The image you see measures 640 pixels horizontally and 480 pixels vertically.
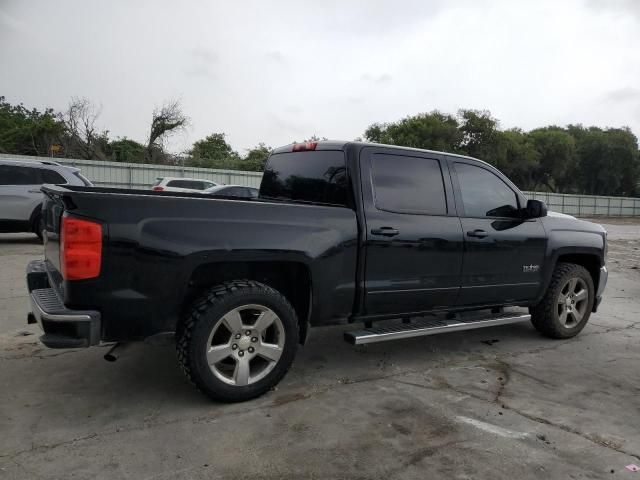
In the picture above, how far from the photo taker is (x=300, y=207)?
3703mm

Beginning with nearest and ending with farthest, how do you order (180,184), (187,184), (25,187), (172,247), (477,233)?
1. (172,247)
2. (477,233)
3. (25,187)
4. (180,184)
5. (187,184)

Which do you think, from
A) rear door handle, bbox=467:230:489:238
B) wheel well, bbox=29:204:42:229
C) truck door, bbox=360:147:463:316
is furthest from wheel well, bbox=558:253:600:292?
wheel well, bbox=29:204:42:229

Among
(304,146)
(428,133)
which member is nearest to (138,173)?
(304,146)

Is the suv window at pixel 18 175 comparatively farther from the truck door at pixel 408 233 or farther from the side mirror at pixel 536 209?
the side mirror at pixel 536 209

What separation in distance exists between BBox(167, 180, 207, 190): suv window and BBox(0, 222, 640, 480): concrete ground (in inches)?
521

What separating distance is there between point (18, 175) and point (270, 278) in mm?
9257

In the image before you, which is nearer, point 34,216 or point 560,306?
point 560,306

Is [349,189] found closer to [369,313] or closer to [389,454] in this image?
[369,313]

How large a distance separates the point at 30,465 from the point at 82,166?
2140 centimetres

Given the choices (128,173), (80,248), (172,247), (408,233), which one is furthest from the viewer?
(128,173)

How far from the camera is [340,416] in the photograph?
3.47m

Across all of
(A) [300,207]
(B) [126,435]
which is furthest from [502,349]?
(B) [126,435]

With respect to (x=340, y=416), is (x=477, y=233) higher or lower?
higher

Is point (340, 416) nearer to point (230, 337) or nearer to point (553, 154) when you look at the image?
point (230, 337)
